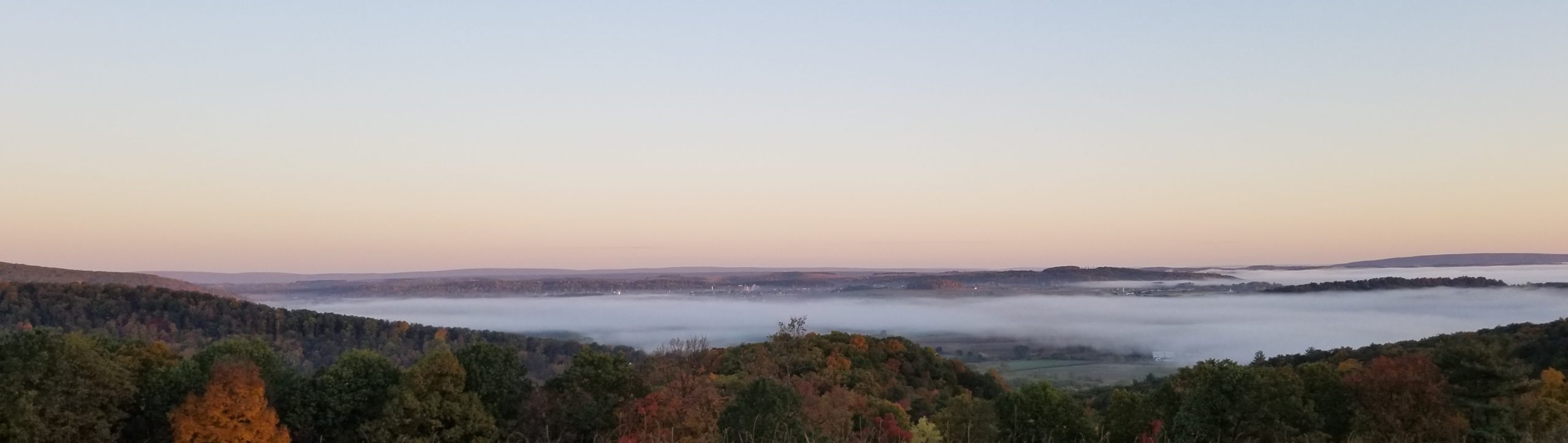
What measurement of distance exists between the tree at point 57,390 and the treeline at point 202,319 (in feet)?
238

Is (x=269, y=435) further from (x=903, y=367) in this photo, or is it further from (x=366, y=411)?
(x=903, y=367)

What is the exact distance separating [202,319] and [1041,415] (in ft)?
422

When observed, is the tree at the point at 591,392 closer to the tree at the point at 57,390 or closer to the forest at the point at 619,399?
the forest at the point at 619,399

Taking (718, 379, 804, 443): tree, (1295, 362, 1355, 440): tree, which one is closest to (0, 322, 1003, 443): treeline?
(718, 379, 804, 443): tree

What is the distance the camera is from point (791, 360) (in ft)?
245

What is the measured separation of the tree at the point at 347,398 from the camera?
4769 centimetres

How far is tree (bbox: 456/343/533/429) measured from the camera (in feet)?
159

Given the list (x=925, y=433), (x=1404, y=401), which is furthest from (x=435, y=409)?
(x=1404, y=401)

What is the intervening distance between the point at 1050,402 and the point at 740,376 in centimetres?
1807

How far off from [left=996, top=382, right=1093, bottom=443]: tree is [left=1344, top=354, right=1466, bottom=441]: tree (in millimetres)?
10679

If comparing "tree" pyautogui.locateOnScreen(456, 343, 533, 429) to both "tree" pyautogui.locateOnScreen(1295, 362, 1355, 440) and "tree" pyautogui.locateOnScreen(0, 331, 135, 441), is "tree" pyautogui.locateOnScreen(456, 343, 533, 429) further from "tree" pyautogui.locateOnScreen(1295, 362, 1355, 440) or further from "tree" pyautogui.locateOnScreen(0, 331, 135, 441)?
"tree" pyautogui.locateOnScreen(1295, 362, 1355, 440)

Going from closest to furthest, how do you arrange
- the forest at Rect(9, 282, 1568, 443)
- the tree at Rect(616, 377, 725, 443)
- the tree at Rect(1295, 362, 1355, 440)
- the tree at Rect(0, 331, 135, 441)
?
the tree at Rect(616, 377, 725, 443) → the forest at Rect(9, 282, 1568, 443) → the tree at Rect(0, 331, 135, 441) → the tree at Rect(1295, 362, 1355, 440)

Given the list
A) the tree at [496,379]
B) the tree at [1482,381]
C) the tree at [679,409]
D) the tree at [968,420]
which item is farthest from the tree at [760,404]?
the tree at [1482,381]

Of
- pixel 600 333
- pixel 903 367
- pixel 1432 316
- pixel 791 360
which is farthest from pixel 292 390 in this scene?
pixel 1432 316
